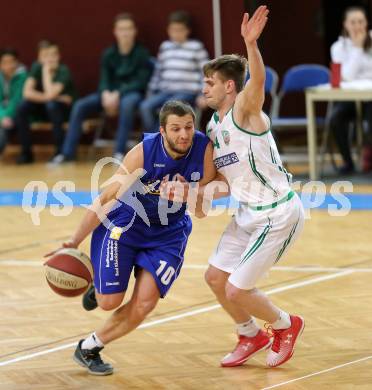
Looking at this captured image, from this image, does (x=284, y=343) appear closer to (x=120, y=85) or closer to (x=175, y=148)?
(x=175, y=148)

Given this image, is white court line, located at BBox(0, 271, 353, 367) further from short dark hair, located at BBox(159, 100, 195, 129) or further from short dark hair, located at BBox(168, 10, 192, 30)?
short dark hair, located at BBox(168, 10, 192, 30)

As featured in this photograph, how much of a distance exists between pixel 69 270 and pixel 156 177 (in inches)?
26.0

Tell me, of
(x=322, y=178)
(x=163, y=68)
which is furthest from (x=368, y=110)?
(x=163, y=68)

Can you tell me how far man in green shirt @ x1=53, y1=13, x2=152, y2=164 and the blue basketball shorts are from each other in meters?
7.62

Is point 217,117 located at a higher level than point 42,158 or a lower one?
higher

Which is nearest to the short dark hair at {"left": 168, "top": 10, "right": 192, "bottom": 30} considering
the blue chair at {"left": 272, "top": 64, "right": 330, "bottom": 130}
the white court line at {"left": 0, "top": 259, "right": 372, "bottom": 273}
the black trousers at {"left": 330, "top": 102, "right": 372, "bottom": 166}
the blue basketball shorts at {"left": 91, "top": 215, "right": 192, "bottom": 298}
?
the blue chair at {"left": 272, "top": 64, "right": 330, "bottom": 130}

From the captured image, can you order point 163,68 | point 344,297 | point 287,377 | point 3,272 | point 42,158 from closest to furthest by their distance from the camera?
point 287,377, point 344,297, point 3,272, point 163,68, point 42,158

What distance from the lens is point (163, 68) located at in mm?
13188

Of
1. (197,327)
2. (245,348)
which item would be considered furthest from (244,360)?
(197,327)

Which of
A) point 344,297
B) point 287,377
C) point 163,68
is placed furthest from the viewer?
point 163,68

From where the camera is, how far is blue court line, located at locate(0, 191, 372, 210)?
10461 mm

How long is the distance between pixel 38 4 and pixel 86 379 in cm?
1001

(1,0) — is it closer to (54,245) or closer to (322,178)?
(322,178)

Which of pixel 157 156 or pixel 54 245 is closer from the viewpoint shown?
pixel 157 156
